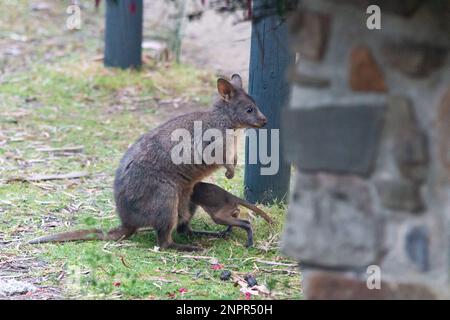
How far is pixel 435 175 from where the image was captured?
137 inches

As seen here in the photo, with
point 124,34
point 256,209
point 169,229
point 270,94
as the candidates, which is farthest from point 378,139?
point 124,34

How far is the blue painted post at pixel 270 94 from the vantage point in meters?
6.90

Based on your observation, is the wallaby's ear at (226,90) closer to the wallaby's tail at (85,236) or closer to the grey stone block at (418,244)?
the wallaby's tail at (85,236)

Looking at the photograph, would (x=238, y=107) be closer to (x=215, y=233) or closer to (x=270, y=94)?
(x=270, y=94)

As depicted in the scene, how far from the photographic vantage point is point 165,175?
20.9ft

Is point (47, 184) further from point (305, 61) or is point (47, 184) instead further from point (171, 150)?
point (305, 61)

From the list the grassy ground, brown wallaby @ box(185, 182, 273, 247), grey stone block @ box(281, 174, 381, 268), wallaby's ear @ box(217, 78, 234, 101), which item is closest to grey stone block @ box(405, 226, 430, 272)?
grey stone block @ box(281, 174, 381, 268)

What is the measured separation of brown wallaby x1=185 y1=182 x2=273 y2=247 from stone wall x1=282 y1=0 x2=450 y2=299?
9.31ft

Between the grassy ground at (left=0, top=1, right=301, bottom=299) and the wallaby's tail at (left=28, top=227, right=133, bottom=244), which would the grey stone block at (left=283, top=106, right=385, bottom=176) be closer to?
the grassy ground at (left=0, top=1, right=301, bottom=299)

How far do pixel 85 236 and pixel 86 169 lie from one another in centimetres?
208

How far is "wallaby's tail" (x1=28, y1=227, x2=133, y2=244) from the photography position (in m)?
6.22

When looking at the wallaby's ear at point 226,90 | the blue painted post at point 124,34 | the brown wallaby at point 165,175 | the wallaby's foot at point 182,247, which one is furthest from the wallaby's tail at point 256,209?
the blue painted post at point 124,34

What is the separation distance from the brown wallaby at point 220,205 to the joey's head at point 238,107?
578 mm
